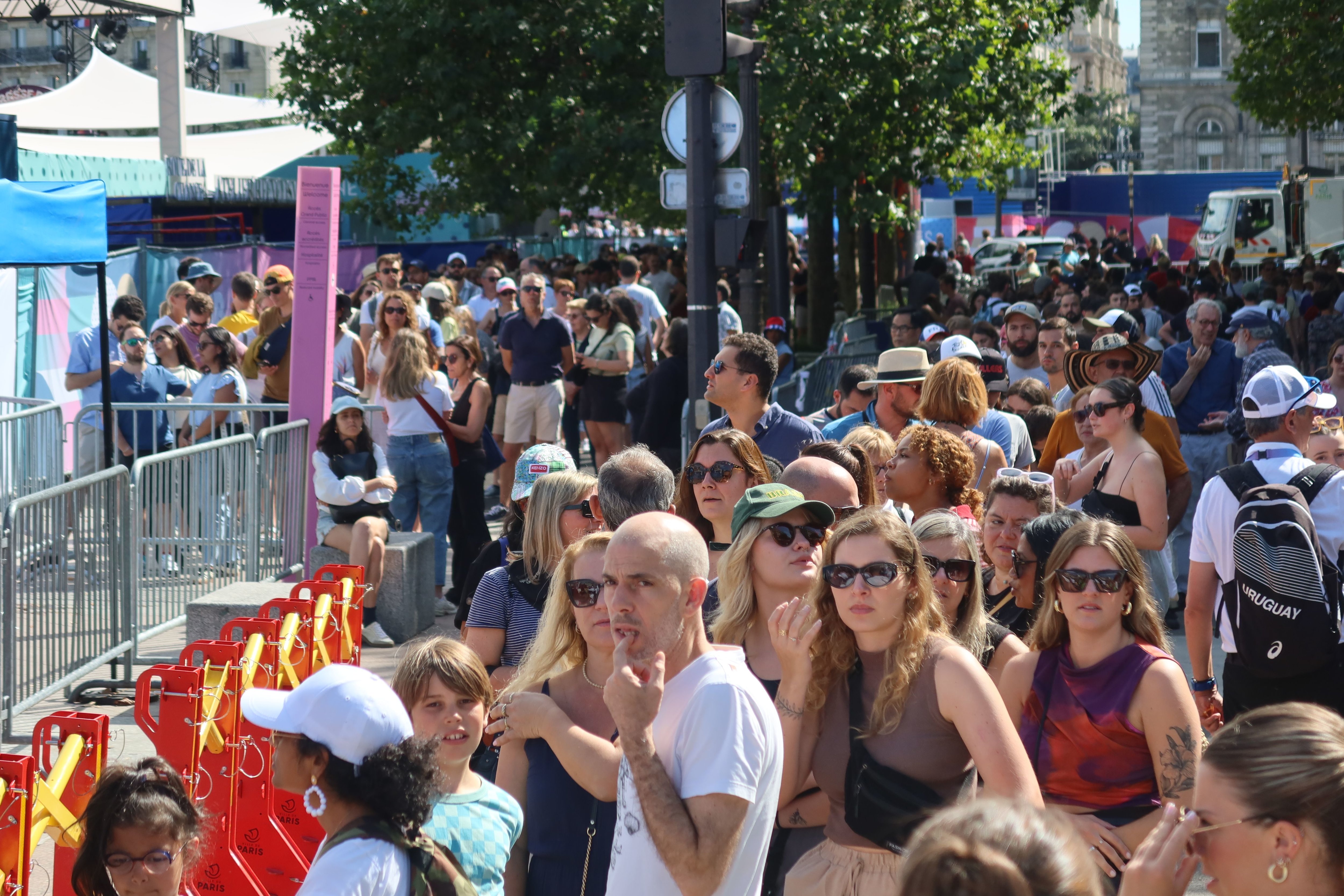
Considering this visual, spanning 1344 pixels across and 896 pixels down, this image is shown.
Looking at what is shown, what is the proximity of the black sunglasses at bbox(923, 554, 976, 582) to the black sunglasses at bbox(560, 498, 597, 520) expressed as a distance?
1192 mm

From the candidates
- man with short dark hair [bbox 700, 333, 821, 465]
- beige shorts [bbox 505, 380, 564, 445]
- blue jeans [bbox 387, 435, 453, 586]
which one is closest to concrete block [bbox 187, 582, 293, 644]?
blue jeans [bbox 387, 435, 453, 586]

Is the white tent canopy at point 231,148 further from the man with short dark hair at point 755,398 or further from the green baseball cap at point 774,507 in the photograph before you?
the green baseball cap at point 774,507

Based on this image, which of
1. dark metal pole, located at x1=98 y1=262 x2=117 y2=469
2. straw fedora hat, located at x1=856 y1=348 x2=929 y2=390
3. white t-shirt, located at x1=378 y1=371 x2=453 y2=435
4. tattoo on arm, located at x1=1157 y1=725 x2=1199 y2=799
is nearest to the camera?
tattoo on arm, located at x1=1157 y1=725 x2=1199 y2=799

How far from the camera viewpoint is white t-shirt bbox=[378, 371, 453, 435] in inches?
380

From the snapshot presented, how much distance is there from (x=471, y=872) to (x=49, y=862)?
10.9 ft

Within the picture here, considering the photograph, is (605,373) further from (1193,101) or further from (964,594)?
(1193,101)

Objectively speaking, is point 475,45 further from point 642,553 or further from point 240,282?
point 642,553

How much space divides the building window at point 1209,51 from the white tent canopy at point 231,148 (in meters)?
53.5

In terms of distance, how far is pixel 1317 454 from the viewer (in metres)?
5.75

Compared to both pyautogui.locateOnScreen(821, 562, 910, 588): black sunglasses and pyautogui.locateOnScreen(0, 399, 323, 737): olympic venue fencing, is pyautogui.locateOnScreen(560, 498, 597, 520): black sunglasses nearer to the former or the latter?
pyautogui.locateOnScreen(821, 562, 910, 588): black sunglasses

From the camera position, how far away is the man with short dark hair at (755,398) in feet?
23.2

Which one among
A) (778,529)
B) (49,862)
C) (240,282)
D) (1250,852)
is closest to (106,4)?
(240,282)

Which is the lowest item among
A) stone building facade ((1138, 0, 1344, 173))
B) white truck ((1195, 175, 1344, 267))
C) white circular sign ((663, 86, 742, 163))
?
white circular sign ((663, 86, 742, 163))

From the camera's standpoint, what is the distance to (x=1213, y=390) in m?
10.2
